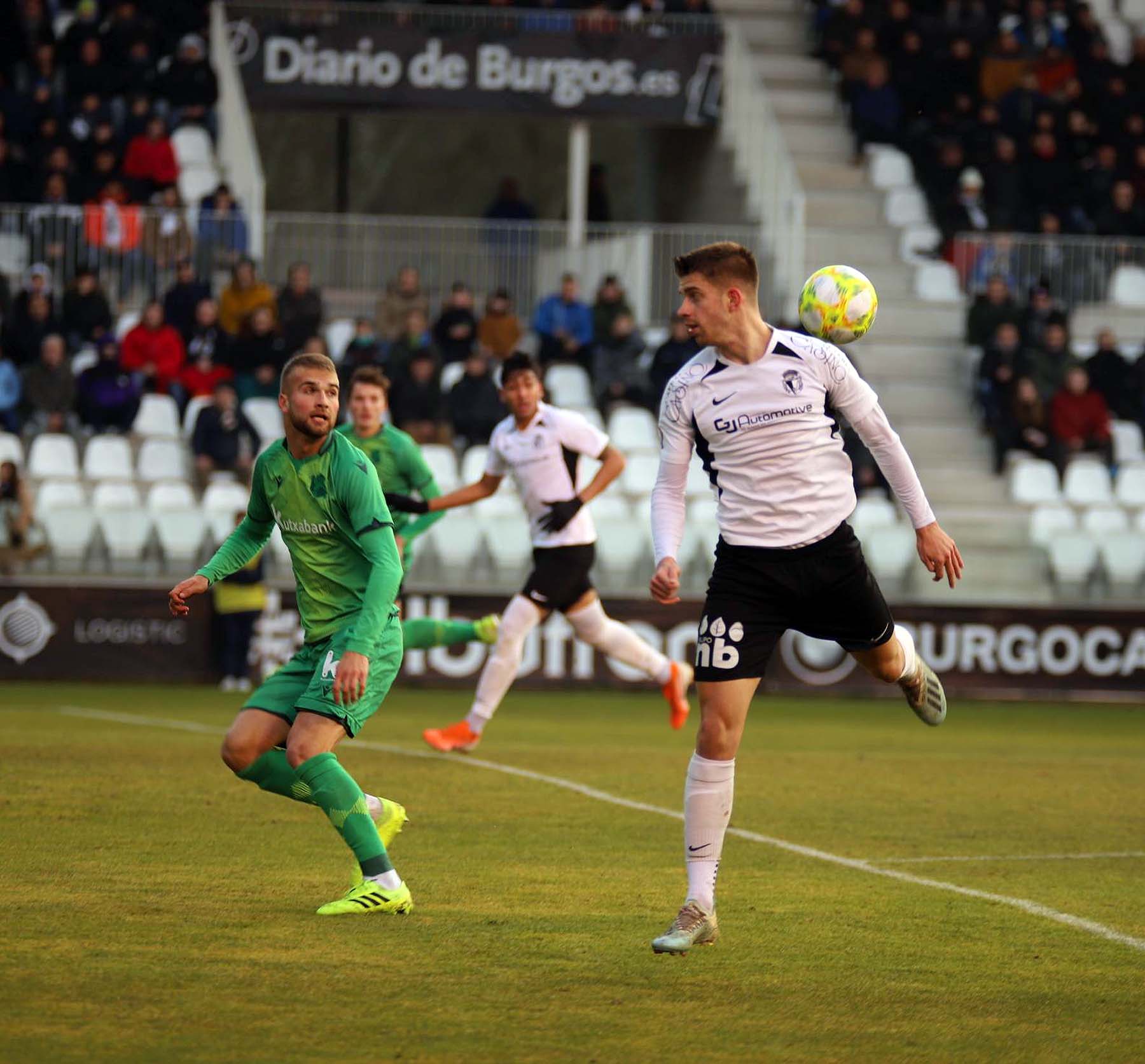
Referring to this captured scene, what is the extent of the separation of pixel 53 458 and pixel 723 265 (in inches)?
574

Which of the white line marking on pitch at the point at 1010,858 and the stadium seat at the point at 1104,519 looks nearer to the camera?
the white line marking on pitch at the point at 1010,858

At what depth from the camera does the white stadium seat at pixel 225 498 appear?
1905 cm

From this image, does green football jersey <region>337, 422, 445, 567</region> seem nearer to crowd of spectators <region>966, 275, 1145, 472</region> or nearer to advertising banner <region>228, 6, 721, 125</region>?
crowd of spectators <region>966, 275, 1145, 472</region>

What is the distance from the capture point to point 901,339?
79.3ft

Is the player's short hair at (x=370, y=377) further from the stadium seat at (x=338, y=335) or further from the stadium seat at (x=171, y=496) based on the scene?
the stadium seat at (x=338, y=335)

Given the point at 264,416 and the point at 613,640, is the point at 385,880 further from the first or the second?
the point at 264,416

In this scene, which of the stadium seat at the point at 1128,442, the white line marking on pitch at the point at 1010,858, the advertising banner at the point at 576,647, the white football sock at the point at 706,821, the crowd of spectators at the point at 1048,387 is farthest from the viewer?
the stadium seat at the point at 1128,442

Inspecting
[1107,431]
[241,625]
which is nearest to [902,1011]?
[241,625]

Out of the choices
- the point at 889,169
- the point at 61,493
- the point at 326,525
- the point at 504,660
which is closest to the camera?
the point at 326,525

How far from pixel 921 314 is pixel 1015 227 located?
5.76 feet

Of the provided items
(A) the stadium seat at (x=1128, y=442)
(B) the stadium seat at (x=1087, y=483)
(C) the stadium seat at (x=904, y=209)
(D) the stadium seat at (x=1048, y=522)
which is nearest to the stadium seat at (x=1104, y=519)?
(D) the stadium seat at (x=1048, y=522)

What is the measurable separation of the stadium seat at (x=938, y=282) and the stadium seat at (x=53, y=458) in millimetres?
10688

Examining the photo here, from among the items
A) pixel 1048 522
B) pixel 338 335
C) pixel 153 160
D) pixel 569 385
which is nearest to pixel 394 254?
pixel 338 335

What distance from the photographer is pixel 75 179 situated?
22328mm
